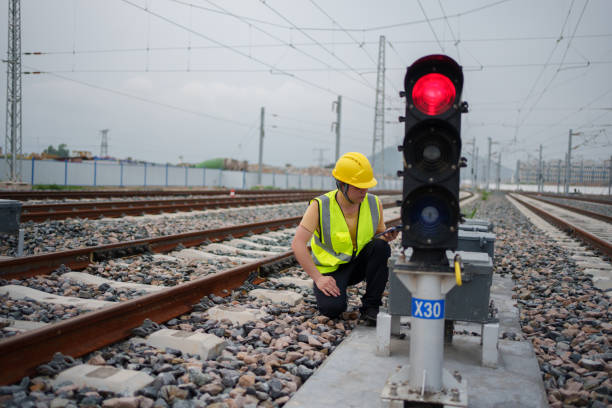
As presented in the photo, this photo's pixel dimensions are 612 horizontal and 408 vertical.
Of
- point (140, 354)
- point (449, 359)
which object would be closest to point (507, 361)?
point (449, 359)

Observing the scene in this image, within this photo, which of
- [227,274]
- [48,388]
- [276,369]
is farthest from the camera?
[227,274]

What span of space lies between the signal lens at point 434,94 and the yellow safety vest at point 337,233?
1655 mm

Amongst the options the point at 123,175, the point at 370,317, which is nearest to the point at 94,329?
the point at 370,317

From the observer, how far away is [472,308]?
3.32 metres

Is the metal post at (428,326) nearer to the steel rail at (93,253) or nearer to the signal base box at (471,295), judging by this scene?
the signal base box at (471,295)

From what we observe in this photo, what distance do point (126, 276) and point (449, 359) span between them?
343cm

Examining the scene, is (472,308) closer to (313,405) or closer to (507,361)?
(507,361)

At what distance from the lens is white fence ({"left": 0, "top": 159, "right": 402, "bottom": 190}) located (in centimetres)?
3109

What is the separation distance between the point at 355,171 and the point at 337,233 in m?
0.64

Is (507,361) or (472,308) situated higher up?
(472,308)

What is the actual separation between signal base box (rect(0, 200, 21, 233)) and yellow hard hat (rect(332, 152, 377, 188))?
172 inches

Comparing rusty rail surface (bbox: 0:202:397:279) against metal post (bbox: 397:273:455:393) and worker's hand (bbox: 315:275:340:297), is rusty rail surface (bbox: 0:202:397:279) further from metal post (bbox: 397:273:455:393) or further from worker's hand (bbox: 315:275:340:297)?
metal post (bbox: 397:273:455:393)

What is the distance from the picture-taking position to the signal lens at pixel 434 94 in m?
2.41

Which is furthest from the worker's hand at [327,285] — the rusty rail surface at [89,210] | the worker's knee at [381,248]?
the rusty rail surface at [89,210]
